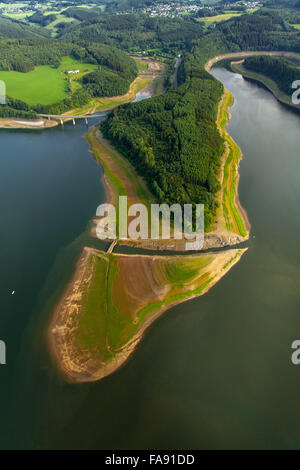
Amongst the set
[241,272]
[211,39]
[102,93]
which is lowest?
[241,272]

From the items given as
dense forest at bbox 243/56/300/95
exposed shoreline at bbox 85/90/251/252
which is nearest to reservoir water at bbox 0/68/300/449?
exposed shoreline at bbox 85/90/251/252

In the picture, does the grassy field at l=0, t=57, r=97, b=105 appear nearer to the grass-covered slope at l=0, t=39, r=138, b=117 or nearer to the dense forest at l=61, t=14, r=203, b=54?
the grass-covered slope at l=0, t=39, r=138, b=117

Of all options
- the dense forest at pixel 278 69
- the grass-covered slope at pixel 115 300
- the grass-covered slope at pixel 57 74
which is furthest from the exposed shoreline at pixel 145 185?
the grass-covered slope at pixel 57 74

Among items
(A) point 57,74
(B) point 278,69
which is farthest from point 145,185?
(A) point 57,74

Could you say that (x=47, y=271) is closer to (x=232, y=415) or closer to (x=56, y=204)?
(x=56, y=204)

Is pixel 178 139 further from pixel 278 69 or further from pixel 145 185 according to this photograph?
pixel 278 69

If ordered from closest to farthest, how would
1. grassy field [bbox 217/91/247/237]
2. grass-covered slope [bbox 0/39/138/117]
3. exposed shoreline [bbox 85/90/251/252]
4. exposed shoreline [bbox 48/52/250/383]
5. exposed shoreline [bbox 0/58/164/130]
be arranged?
exposed shoreline [bbox 48/52/250/383], exposed shoreline [bbox 85/90/251/252], grassy field [bbox 217/91/247/237], exposed shoreline [bbox 0/58/164/130], grass-covered slope [bbox 0/39/138/117]

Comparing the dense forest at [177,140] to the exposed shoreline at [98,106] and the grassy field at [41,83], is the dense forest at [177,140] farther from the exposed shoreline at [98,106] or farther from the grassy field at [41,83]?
the grassy field at [41,83]
